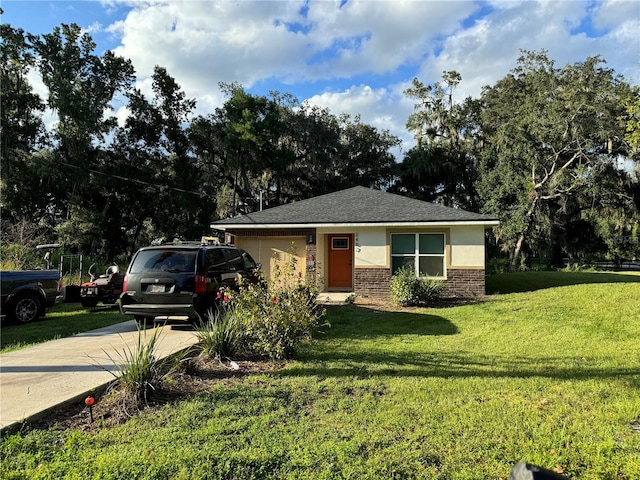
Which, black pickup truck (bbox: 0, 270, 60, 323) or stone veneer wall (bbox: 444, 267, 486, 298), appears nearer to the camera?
black pickup truck (bbox: 0, 270, 60, 323)

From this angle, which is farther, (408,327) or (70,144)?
(70,144)

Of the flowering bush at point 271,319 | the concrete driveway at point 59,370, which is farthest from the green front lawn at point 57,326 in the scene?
the flowering bush at point 271,319

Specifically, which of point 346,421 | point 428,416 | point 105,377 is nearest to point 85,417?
point 105,377

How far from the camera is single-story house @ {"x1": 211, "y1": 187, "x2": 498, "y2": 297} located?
12.8 m

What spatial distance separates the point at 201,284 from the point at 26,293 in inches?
182

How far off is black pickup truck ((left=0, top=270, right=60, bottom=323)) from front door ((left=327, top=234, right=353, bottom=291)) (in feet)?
28.6

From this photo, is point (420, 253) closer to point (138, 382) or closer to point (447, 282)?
point (447, 282)

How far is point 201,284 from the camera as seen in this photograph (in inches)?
302

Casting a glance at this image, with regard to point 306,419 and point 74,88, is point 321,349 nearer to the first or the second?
point 306,419

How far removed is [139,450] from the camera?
3.20 meters

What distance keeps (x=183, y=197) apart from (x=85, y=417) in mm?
26892

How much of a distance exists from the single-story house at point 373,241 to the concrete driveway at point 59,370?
6444 mm

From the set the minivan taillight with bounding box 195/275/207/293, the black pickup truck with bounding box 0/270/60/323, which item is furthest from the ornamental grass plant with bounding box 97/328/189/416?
the black pickup truck with bounding box 0/270/60/323

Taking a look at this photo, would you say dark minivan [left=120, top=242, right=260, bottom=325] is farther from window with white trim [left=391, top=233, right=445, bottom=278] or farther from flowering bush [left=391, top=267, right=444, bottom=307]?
window with white trim [left=391, top=233, right=445, bottom=278]
